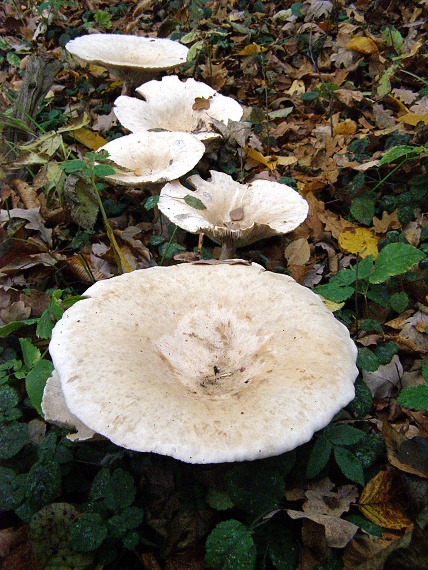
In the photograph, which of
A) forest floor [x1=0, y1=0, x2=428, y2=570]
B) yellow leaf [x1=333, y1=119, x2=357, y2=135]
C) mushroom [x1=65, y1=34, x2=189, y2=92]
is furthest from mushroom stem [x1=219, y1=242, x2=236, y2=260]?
mushroom [x1=65, y1=34, x2=189, y2=92]

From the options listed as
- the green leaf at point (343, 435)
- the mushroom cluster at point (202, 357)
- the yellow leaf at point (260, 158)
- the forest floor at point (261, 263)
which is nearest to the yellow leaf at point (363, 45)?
the forest floor at point (261, 263)

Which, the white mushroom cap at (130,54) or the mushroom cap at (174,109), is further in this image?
the white mushroom cap at (130,54)

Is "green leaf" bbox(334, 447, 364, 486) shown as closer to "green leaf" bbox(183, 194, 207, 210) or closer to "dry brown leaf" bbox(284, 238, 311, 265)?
"dry brown leaf" bbox(284, 238, 311, 265)

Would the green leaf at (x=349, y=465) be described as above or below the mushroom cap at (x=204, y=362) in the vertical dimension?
below

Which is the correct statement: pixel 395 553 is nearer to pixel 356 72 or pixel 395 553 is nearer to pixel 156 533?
pixel 156 533

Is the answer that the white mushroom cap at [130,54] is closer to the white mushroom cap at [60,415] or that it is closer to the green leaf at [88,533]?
the white mushroom cap at [60,415]

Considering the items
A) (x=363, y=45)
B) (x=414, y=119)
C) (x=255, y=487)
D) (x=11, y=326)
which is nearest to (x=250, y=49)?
(x=363, y=45)

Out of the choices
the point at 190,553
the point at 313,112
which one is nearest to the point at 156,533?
the point at 190,553
